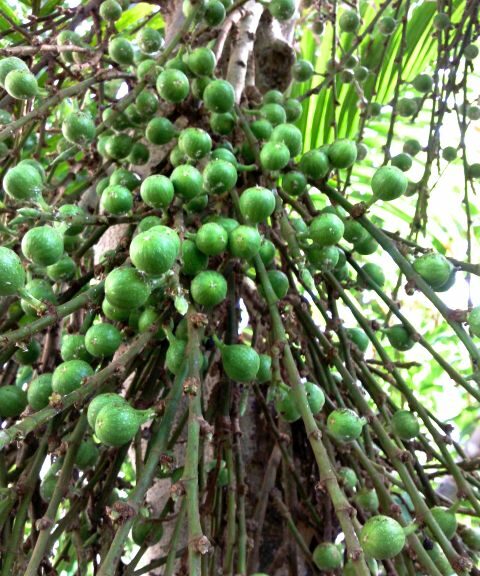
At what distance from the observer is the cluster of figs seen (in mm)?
768

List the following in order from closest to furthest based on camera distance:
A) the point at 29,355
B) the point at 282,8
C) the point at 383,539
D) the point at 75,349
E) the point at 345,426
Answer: the point at 383,539, the point at 345,426, the point at 75,349, the point at 29,355, the point at 282,8

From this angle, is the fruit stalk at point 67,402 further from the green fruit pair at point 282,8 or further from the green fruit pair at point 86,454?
the green fruit pair at point 282,8

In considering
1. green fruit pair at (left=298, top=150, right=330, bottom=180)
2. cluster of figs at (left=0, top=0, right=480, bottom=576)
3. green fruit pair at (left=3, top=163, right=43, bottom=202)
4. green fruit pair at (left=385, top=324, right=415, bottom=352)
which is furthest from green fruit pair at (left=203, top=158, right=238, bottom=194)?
green fruit pair at (left=385, top=324, right=415, bottom=352)

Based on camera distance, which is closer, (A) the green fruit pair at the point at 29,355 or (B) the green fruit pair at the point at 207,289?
(B) the green fruit pair at the point at 207,289

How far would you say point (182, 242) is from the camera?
2.79 ft

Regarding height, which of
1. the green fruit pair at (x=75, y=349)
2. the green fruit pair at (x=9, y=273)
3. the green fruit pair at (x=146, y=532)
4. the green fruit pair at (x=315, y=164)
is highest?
the green fruit pair at (x=315, y=164)

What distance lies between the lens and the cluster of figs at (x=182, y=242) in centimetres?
77

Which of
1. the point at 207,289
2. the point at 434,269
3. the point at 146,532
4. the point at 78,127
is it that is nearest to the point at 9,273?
the point at 207,289

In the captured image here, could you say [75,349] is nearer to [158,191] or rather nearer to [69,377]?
[69,377]

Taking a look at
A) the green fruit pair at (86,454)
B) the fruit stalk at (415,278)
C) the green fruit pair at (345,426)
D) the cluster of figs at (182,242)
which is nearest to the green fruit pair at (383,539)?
the cluster of figs at (182,242)

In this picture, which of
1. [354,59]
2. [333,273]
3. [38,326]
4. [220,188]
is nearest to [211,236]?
[220,188]

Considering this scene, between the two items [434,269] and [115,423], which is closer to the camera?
[115,423]

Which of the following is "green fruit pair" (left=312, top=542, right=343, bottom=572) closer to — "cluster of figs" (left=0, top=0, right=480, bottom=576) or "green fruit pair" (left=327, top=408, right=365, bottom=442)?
"cluster of figs" (left=0, top=0, right=480, bottom=576)

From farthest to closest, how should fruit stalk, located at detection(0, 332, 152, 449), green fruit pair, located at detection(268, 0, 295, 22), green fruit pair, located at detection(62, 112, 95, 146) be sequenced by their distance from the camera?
green fruit pair, located at detection(268, 0, 295, 22)
green fruit pair, located at detection(62, 112, 95, 146)
fruit stalk, located at detection(0, 332, 152, 449)
